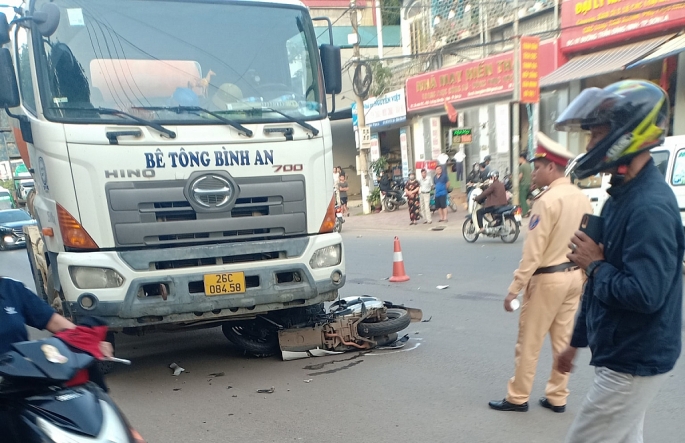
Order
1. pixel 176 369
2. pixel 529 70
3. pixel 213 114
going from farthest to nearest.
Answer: pixel 529 70 → pixel 176 369 → pixel 213 114

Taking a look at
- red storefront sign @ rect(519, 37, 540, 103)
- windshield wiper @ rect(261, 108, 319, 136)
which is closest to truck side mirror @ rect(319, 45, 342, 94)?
windshield wiper @ rect(261, 108, 319, 136)

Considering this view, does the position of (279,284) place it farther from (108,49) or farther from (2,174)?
(2,174)

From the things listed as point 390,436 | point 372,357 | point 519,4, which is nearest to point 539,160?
point 390,436

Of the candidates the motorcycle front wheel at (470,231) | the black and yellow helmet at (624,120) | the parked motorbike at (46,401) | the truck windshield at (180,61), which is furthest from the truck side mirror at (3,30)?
the motorcycle front wheel at (470,231)

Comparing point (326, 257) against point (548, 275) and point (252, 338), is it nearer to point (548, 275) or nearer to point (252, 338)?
point (252, 338)

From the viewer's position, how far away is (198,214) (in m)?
4.45

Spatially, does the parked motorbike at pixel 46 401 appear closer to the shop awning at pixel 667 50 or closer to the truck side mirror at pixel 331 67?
the truck side mirror at pixel 331 67

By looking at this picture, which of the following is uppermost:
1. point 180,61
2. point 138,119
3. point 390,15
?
point 390,15

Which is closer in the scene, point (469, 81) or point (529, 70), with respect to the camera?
point (529, 70)

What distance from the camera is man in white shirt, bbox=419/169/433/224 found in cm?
1600

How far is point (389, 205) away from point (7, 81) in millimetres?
17708

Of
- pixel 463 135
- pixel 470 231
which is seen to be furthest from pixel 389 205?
pixel 470 231

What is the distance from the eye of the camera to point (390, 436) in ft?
11.7

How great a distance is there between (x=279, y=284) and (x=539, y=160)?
2330mm
